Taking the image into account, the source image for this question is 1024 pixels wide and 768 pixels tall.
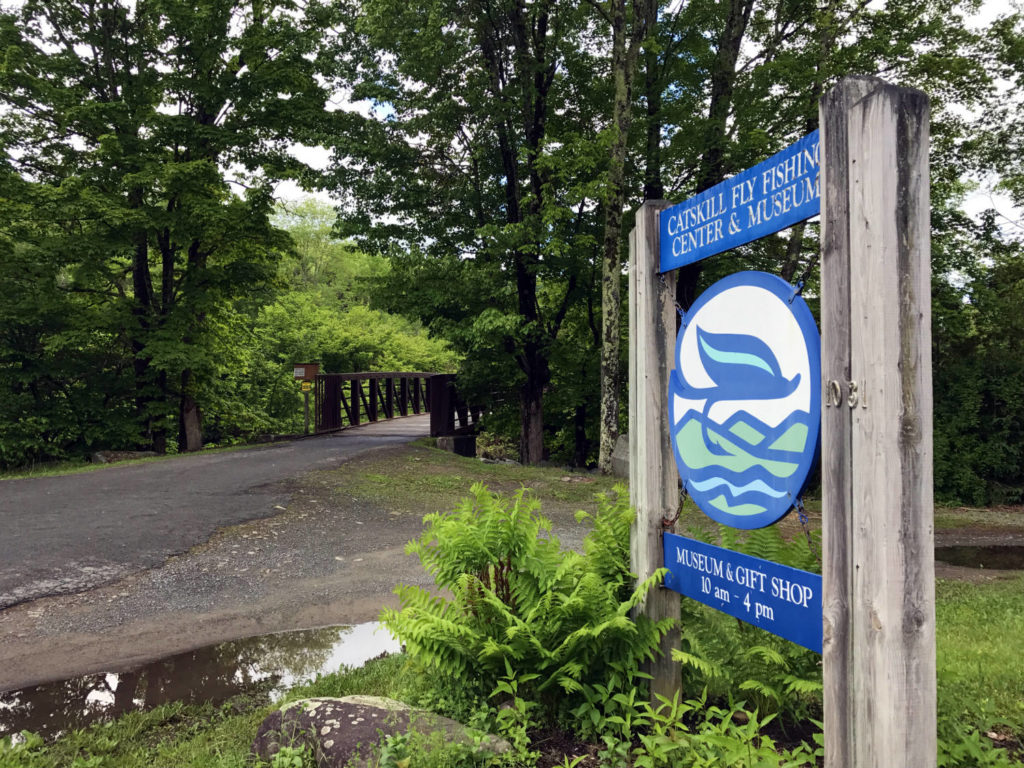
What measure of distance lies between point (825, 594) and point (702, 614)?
107cm

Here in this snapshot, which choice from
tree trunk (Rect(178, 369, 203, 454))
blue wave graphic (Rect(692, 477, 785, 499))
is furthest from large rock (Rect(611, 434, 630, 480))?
tree trunk (Rect(178, 369, 203, 454))

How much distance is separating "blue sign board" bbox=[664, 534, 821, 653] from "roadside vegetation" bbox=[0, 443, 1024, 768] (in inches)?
8.1

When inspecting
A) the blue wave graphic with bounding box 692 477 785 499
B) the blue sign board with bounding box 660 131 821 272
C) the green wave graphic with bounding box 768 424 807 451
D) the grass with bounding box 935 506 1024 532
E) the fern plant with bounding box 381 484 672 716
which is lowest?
the grass with bounding box 935 506 1024 532

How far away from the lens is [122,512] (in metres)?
7.47

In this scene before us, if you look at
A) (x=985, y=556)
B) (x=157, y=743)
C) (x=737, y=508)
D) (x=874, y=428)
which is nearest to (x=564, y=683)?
(x=737, y=508)

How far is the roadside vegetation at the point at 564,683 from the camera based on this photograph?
2.37 meters

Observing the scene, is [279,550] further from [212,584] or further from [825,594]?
[825,594]

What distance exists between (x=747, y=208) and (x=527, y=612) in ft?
5.64

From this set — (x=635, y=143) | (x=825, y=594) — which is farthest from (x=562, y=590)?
(x=635, y=143)

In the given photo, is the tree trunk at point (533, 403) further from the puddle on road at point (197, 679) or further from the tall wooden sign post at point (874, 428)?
the tall wooden sign post at point (874, 428)

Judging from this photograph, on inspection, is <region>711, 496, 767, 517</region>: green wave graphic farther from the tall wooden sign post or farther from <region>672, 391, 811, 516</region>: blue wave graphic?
the tall wooden sign post

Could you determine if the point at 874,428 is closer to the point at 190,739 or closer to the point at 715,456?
the point at 715,456

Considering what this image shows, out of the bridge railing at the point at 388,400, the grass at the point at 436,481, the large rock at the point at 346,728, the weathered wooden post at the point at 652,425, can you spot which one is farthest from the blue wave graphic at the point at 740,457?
the bridge railing at the point at 388,400

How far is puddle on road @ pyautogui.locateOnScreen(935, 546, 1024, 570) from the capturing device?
6.85 metres
